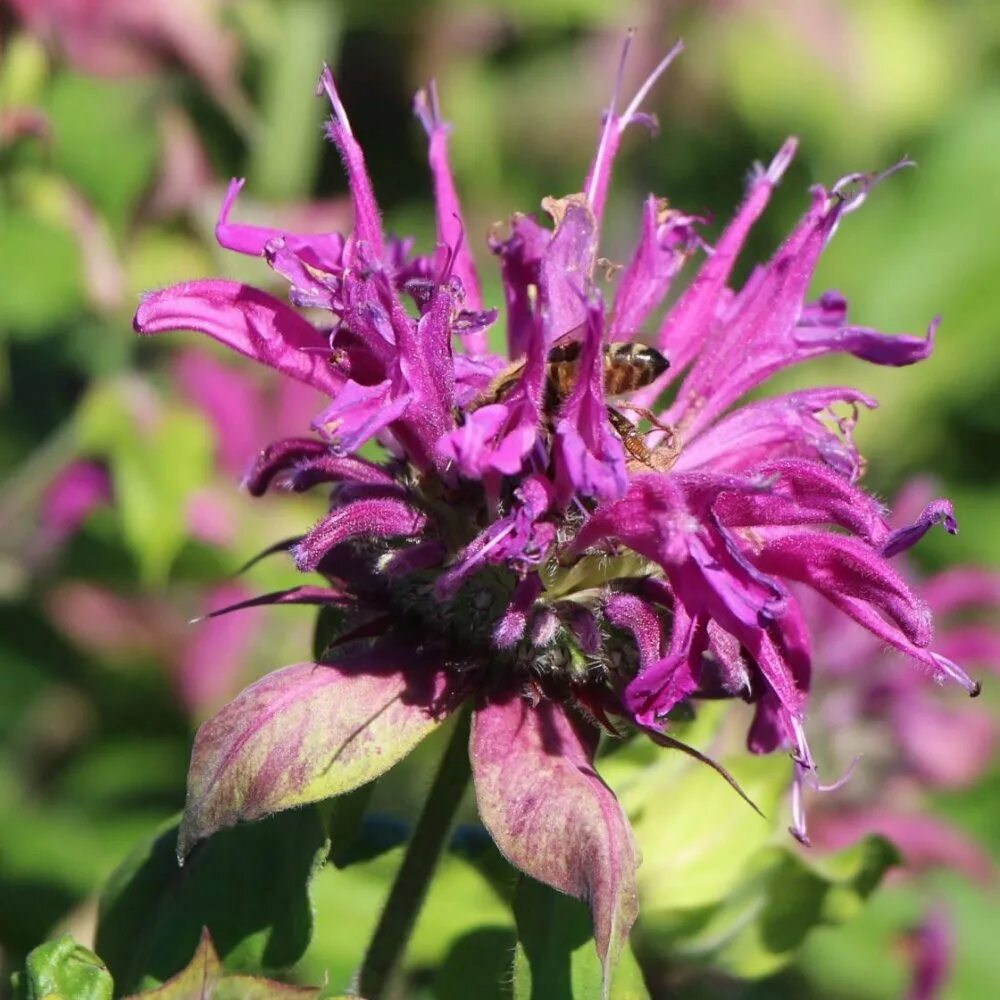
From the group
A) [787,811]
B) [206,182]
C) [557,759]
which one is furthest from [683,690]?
[206,182]

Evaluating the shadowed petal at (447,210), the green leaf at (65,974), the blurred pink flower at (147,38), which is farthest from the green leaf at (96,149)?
the green leaf at (65,974)

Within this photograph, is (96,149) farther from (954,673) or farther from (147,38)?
(954,673)

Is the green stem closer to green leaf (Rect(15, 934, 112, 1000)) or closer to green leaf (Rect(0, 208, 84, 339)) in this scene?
green leaf (Rect(15, 934, 112, 1000))

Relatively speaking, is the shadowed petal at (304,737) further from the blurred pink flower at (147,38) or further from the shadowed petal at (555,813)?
the blurred pink flower at (147,38)

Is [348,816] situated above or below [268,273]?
above

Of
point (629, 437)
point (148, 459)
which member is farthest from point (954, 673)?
point (148, 459)

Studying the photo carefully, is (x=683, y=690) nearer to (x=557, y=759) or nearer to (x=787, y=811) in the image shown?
(x=557, y=759)
